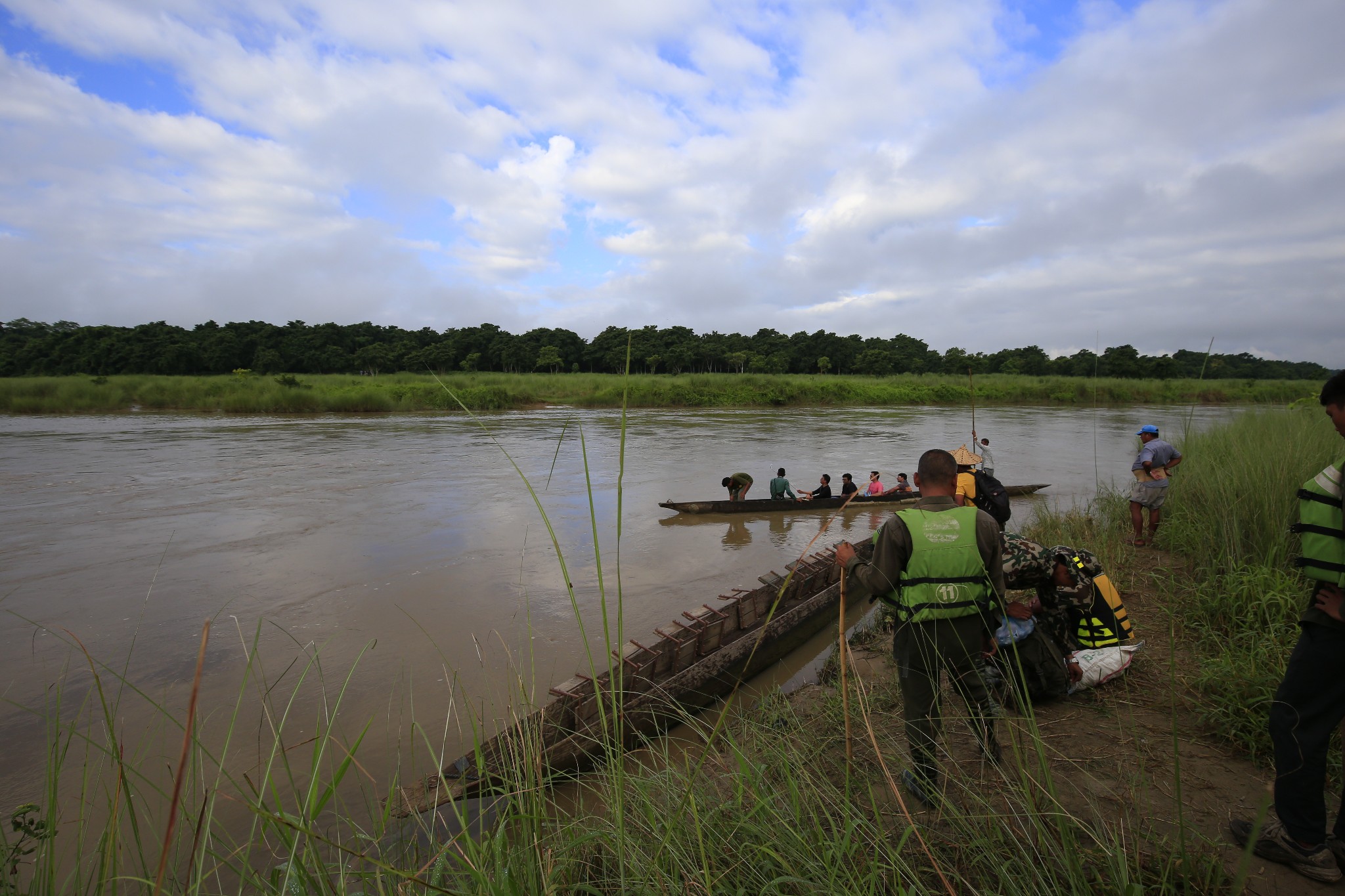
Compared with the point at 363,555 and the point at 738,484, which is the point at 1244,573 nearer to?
the point at 738,484

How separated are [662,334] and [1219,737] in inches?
2506

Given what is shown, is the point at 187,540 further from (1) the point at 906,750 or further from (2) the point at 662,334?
(2) the point at 662,334

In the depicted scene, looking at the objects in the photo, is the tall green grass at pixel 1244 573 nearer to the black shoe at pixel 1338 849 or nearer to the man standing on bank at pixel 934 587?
the black shoe at pixel 1338 849

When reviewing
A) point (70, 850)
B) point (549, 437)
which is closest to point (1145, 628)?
point (70, 850)

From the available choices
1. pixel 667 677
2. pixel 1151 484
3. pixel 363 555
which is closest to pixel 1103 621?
pixel 667 677

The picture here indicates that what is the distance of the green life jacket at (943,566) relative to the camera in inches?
115

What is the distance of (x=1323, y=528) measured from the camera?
234 centimetres

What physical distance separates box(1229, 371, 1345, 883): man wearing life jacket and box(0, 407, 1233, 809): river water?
103 inches

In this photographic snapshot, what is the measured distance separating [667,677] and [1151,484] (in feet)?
19.2

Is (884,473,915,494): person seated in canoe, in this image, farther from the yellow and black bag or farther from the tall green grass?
the yellow and black bag

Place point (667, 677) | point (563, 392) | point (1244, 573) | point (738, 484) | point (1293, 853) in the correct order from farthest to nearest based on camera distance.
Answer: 1. point (563, 392)
2. point (738, 484)
3. point (667, 677)
4. point (1244, 573)
5. point (1293, 853)

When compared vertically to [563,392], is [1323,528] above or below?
below

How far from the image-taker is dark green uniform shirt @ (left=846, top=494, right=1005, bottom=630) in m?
2.97

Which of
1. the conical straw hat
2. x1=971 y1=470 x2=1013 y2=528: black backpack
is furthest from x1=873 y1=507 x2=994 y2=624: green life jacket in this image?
the conical straw hat
